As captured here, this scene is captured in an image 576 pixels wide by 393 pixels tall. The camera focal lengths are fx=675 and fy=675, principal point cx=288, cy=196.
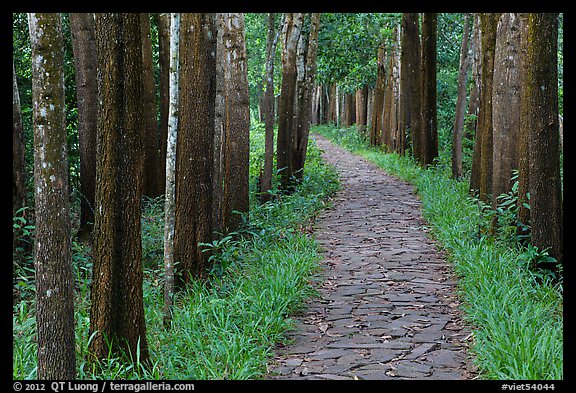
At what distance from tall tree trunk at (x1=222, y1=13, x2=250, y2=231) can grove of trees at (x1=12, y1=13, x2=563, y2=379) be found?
23mm

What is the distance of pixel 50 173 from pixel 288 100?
10.6 m

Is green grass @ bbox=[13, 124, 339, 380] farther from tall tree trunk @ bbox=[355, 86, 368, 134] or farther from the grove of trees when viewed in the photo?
tall tree trunk @ bbox=[355, 86, 368, 134]

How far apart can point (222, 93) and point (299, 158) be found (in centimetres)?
670

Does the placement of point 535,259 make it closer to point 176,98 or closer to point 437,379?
point 437,379

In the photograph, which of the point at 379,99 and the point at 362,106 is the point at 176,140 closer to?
the point at 379,99

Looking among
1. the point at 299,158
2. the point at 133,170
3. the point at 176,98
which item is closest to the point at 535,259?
the point at 176,98

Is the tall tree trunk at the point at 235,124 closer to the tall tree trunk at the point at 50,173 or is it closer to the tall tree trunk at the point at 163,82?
the tall tree trunk at the point at 163,82

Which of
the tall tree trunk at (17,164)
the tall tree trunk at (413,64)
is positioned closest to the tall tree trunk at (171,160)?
the tall tree trunk at (17,164)

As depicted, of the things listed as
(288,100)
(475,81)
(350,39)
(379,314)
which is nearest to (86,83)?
(288,100)

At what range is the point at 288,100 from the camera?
587 inches

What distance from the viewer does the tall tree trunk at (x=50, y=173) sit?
179 inches

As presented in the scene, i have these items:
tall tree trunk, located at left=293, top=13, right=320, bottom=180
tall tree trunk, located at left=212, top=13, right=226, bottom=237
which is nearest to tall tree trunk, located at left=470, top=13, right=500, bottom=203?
tall tree trunk, located at left=212, top=13, right=226, bottom=237
